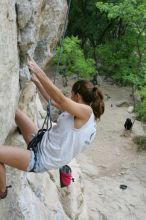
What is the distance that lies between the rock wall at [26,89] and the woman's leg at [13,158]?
0.58 meters

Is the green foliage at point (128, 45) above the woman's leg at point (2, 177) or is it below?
below

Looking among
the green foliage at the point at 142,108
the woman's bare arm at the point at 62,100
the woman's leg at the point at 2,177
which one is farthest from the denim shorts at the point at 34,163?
the green foliage at the point at 142,108

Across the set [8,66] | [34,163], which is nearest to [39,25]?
[8,66]

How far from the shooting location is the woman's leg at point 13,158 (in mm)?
5047

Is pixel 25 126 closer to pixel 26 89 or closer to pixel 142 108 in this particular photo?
pixel 26 89

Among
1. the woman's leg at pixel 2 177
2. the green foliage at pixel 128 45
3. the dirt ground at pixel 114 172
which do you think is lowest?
the dirt ground at pixel 114 172

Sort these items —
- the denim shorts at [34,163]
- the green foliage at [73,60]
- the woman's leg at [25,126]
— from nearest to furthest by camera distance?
1. the denim shorts at [34,163]
2. the woman's leg at [25,126]
3. the green foliage at [73,60]

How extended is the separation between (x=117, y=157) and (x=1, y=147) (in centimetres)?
973

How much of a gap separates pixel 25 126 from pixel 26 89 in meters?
1.43

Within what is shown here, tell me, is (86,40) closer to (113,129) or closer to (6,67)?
(113,129)

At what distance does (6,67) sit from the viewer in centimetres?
536

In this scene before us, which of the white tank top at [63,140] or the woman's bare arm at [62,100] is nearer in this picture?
the woman's bare arm at [62,100]

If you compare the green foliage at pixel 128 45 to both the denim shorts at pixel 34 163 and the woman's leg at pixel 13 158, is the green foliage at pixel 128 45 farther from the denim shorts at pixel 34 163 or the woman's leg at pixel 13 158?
the woman's leg at pixel 13 158

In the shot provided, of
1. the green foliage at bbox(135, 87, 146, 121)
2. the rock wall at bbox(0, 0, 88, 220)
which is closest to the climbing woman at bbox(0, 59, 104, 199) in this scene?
the rock wall at bbox(0, 0, 88, 220)
